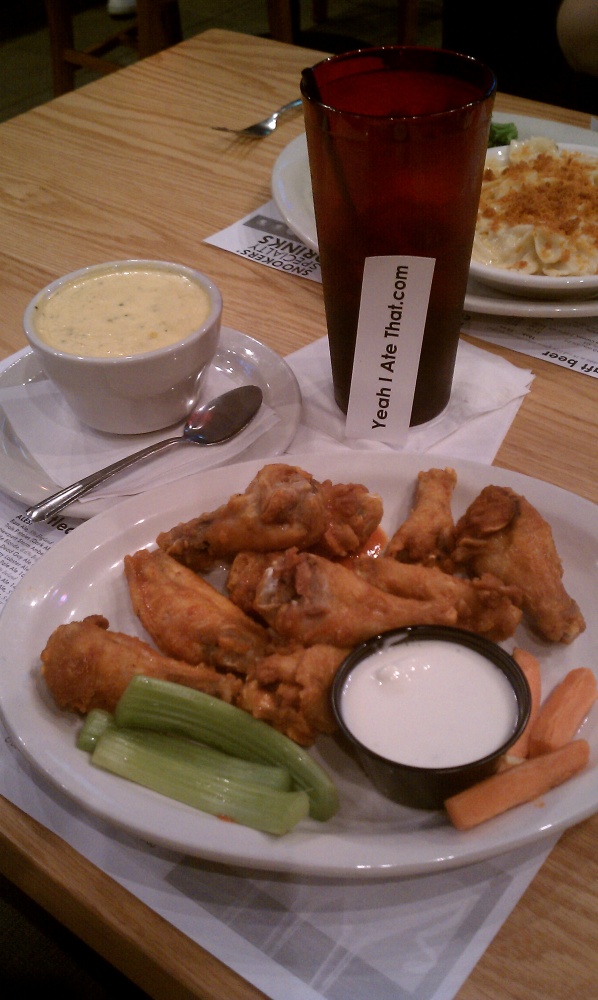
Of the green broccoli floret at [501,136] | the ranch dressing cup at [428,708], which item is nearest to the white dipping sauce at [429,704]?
the ranch dressing cup at [428,708]

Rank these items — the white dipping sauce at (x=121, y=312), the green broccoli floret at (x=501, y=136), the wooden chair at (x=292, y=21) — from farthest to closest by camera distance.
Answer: the wooden chair at (x=292, y=21)
the green broccoli floret at (x=501, y=136)
the white dipping sauce at (x=121, y=312)

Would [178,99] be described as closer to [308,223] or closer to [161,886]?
[308,223]

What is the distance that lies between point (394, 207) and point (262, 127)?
1635 millimetres

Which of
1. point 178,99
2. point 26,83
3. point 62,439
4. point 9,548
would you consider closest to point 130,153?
point 178,99

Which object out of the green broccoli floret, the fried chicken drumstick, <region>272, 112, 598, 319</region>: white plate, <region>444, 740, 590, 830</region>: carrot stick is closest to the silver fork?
<region>272, 112, 598, 319</region>: white plate

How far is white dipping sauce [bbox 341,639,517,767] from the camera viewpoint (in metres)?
0.89

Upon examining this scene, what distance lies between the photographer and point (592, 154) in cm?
221

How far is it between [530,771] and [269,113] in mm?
2549

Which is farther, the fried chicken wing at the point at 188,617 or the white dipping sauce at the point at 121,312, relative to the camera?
the white dipping sauce at the point at 121,312

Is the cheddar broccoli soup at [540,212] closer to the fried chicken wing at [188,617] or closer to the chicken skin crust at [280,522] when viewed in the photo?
the chicken skin crust at [280,522]

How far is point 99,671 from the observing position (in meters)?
1.00

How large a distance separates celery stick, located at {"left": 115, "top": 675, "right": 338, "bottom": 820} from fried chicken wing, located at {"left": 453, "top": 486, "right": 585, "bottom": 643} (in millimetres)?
362

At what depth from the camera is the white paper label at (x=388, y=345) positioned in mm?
1315

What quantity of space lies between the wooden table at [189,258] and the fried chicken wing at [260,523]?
417 millimetres
